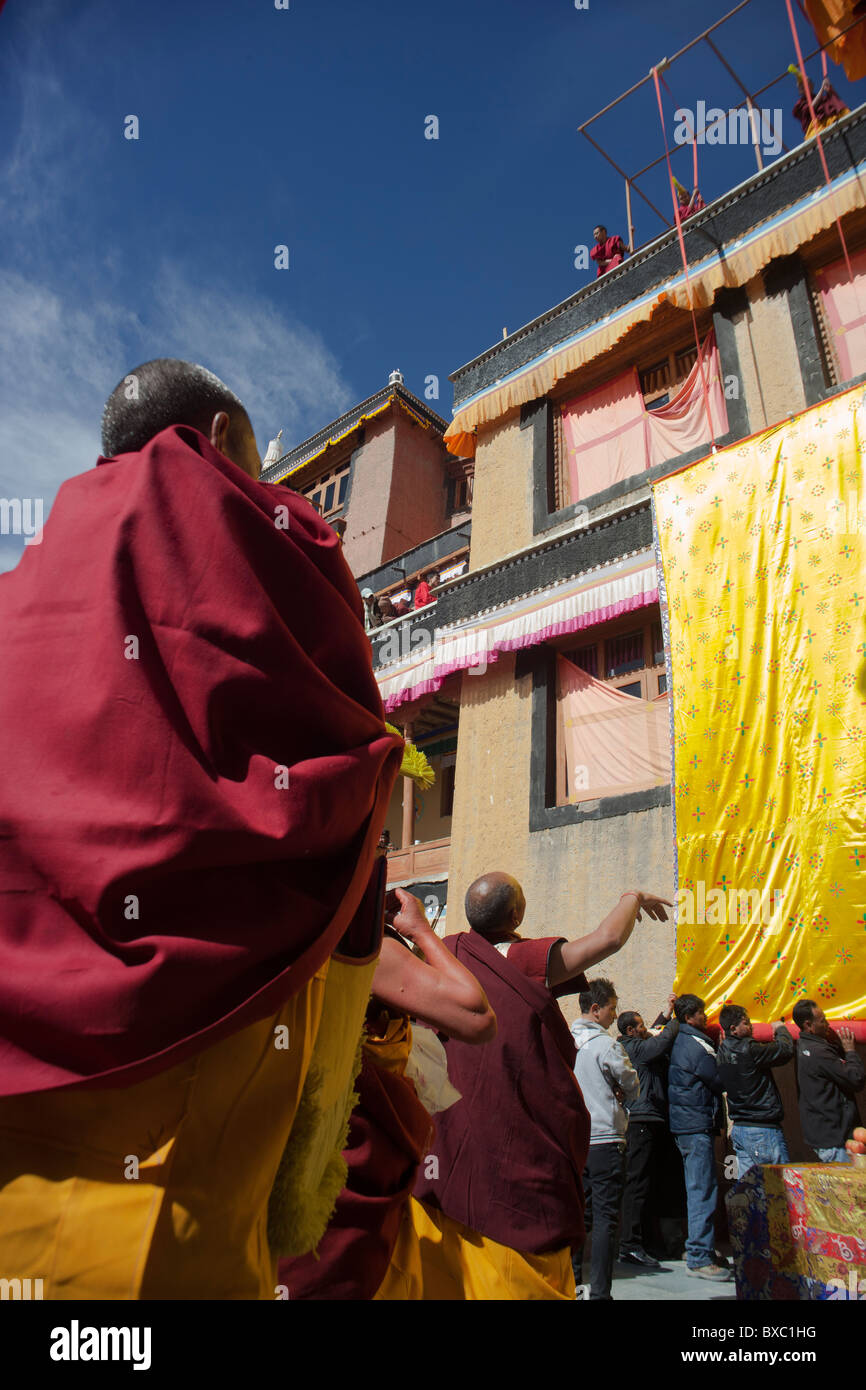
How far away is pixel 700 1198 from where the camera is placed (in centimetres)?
546

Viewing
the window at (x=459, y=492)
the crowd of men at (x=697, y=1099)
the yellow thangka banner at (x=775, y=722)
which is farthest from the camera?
the window at (x=459, y=492)

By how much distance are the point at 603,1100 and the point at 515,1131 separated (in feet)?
9.45

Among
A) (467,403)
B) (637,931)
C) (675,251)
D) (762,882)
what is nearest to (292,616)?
(762,882)

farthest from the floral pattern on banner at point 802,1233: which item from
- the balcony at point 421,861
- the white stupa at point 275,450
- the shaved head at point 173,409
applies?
the white stupa at point 275,450

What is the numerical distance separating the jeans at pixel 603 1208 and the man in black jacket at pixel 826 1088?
1.41 metres

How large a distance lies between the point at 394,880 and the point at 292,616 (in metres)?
10.8

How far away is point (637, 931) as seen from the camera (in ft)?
24.6

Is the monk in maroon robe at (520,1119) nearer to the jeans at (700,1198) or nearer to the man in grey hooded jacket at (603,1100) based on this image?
the man in grey hooded jacket at (603,1100)

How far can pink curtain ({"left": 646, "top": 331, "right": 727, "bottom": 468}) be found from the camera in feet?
29.3

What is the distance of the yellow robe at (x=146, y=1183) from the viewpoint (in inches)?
30.3

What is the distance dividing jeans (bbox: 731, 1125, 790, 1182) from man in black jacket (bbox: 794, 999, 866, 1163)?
22cm

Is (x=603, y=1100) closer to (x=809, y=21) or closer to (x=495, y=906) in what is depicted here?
(x=495, y=906)

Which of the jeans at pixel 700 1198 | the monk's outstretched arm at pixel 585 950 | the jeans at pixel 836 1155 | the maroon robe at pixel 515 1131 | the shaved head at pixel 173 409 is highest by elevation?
the shaved head at pixel 173 409

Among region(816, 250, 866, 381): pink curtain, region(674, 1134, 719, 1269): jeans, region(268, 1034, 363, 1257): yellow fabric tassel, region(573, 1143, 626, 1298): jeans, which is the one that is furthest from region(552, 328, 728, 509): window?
region(268, 1034, 363, 1257): yellow fabric tassel
